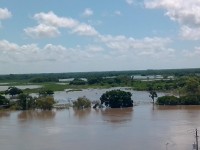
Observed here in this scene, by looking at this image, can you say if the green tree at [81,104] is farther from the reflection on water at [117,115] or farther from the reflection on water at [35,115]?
the reflection on water at [35,115]

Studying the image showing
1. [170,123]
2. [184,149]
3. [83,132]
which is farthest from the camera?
[170,123]

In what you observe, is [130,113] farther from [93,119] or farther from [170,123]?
[170,123]

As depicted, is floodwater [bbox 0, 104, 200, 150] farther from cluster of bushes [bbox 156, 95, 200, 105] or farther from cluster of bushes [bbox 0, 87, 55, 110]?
cluster of bushes [bbox 156, 95, 200, 105]

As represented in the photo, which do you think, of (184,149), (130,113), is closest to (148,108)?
(130,113)

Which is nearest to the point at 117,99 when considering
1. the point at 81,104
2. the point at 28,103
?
the point at 81,104

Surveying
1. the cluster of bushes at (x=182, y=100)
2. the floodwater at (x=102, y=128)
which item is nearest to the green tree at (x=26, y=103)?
the floodwater at (x=102, y=128)

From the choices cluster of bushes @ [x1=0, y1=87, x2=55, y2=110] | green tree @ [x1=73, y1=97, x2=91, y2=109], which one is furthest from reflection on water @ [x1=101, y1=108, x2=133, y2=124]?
cluster of bushes @ [x1=0, y1=87, x2=55, y2=110]
